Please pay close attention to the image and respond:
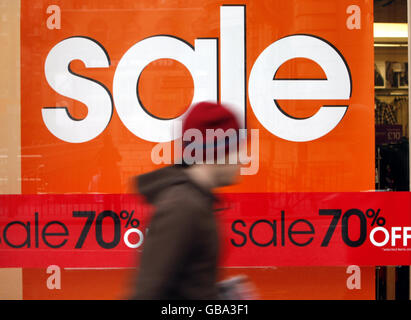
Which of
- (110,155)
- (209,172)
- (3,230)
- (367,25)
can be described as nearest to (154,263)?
(209,172)

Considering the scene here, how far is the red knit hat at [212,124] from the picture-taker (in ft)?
7.54

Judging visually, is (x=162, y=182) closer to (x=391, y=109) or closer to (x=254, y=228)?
(x=254, y=228)

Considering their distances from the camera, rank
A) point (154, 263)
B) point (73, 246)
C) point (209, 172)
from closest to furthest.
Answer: point (154, 263), point (209, 172), point (73, 246)

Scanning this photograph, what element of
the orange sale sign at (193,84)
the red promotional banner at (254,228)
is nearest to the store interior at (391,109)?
the orange sale sign at (193,84)

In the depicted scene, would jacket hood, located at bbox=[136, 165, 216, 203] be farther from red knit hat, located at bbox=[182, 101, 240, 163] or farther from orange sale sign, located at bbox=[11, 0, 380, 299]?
orange sale sign, located at bbox=[11, 0, 380, 299]

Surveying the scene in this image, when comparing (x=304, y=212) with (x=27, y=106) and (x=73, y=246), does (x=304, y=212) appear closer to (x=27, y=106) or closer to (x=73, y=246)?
(x=73, y=246)

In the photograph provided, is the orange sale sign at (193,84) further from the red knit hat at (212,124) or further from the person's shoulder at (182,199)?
the person's shoulder at (182,199)

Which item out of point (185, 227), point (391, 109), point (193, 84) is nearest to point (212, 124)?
point (185, 227)

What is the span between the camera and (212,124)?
2.32 m

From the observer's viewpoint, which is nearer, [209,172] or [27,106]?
[209,172]

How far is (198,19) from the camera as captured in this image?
15.5ft

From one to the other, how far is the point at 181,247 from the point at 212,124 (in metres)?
0.58

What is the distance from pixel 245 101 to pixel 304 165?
75 cm

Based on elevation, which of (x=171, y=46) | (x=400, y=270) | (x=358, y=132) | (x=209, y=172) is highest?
(x=171, y=46)
